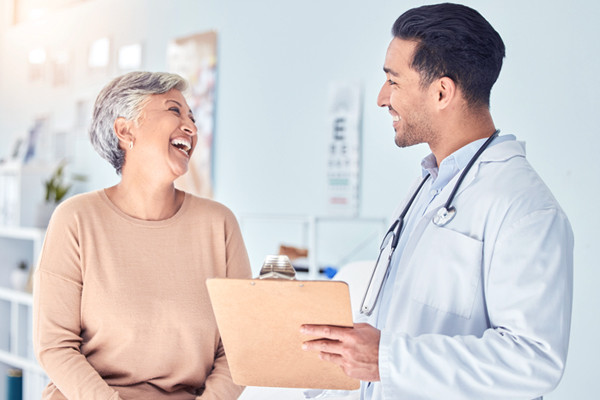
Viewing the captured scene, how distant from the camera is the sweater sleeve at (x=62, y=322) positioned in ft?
4.55

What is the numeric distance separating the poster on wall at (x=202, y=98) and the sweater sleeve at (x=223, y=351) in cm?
200

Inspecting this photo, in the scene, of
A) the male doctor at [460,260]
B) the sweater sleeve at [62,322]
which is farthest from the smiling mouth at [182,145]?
the male doctor at [460,260]

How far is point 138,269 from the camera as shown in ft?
4.86

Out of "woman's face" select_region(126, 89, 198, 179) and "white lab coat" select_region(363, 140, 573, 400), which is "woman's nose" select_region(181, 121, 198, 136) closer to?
"woman's face" select_region(126, 89, 198, 179)

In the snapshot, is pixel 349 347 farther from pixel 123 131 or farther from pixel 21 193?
pixel 21 193

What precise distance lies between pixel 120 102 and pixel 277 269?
650 millimetres

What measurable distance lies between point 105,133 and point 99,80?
288 cm

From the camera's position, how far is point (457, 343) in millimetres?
1031

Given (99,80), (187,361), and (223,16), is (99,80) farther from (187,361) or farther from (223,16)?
(187,361)

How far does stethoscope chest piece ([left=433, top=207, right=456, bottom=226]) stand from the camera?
1.14 m

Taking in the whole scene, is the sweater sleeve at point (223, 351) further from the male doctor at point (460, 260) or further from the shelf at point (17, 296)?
the shelf at point (17, 296)

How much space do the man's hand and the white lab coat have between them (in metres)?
0.02

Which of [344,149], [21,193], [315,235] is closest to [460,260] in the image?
[315,235]

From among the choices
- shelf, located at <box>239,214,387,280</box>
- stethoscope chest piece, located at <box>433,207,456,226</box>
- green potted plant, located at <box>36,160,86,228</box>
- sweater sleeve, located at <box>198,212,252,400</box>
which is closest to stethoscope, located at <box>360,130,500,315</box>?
stethoscope chest piece, located at <box>433,207,456,226</box>
